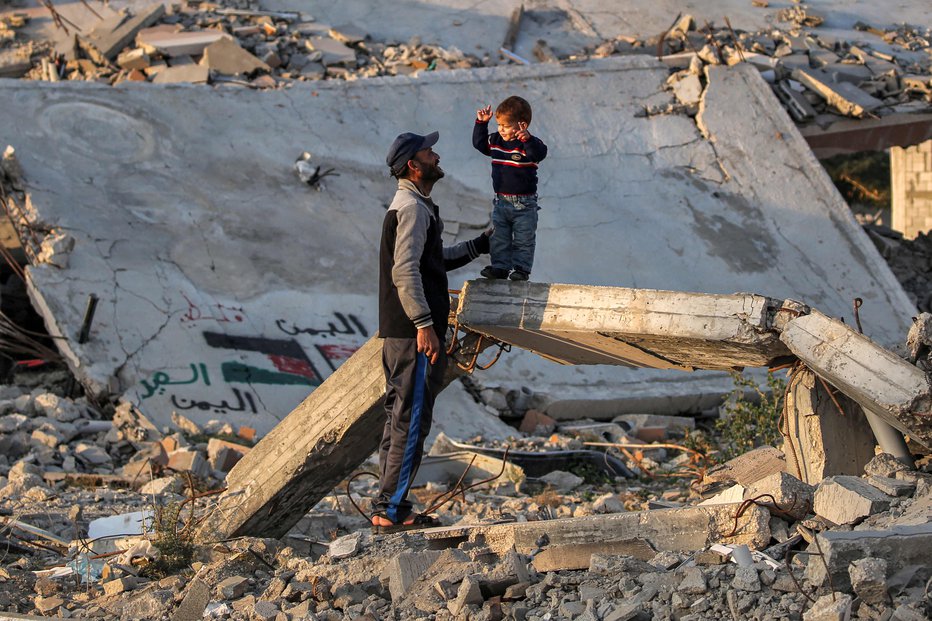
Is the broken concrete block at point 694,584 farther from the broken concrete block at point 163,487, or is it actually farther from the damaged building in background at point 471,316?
the broken concrete block at point 163,487

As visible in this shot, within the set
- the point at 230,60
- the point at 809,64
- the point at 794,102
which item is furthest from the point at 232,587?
the point at 809,64

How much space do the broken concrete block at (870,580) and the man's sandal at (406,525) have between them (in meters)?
2.19

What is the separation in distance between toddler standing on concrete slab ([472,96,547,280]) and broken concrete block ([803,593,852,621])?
251 centimetres

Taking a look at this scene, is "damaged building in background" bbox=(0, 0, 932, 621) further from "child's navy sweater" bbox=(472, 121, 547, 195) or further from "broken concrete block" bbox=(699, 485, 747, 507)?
"child's navy sweater" bbox=(472, 121, 547, 195)

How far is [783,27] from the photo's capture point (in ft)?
51.3

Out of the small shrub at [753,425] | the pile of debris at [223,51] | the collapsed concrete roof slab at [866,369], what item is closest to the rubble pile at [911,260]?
the pile of debris at [223,51]

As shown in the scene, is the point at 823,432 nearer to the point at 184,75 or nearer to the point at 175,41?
the point at 184,75

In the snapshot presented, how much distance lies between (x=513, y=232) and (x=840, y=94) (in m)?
8.60

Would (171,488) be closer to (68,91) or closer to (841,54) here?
(68,91)

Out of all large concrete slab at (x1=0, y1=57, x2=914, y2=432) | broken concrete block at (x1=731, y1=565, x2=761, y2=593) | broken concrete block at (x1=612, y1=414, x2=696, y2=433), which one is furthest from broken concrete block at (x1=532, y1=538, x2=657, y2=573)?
broken concrete block at (x1=612, y1=414, x2=696, y2=433)

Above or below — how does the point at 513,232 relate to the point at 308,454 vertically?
above

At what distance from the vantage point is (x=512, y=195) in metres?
6.29

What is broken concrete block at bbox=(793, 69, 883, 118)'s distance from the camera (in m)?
13.8

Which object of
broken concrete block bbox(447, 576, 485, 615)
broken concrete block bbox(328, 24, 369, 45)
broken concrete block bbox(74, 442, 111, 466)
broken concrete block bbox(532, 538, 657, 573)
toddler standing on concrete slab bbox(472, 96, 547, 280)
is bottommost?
broken concrete block bbox(74, 442, 111, 466)
